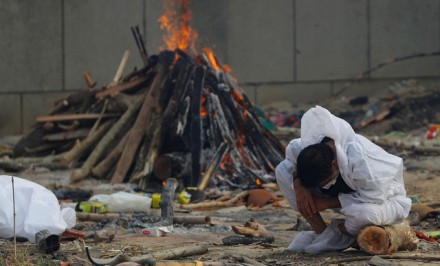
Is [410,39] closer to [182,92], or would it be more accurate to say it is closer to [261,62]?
[261,62]

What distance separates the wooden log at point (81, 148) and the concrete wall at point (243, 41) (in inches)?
169

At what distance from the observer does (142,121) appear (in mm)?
13070

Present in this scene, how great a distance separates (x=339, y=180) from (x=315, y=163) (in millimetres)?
354

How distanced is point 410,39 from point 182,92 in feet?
21.0

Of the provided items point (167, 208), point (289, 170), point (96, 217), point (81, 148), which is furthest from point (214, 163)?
point (289, 170)

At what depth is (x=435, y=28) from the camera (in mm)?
17797

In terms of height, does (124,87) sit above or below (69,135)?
above

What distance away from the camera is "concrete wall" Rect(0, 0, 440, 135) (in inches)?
701

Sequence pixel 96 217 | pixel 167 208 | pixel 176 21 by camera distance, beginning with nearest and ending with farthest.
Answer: pixel 167 208 → pixel 96 217 → pixel 176 21

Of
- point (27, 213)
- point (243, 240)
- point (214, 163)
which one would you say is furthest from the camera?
point (214, 163)

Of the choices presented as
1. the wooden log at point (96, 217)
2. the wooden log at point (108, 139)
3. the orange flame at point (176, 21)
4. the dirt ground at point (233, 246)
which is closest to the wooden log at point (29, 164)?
the wooden log at point (108, 139)

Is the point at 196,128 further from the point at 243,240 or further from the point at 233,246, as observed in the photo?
the point at 233,246

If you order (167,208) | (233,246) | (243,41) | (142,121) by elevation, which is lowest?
(233,246)

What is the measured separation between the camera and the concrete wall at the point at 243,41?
1780cm
